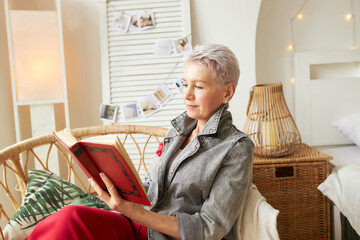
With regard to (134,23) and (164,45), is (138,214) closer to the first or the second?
(164,45)

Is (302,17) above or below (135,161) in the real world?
above

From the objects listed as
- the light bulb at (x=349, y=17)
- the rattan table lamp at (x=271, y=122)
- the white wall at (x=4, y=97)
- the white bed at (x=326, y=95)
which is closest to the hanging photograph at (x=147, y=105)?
the rattan table lamp at (x=271, y=122)

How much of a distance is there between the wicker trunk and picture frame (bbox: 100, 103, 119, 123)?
0.94 metres

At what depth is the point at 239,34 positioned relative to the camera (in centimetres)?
229

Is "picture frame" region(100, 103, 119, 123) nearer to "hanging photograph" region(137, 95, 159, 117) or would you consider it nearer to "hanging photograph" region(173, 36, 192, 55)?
"hanging photograph" region(137, 95, 159, 117)

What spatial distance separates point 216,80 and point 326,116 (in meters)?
1.39

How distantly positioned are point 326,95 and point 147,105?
119 centimetres

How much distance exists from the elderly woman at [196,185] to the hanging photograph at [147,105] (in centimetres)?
86

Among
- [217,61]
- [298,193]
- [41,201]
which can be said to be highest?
[217,61]

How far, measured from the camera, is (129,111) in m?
2.31

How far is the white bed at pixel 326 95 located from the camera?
2383 millimetres

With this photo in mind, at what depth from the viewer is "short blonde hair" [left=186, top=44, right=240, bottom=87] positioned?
1313 millimetres

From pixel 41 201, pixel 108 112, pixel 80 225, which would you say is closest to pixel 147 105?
pixel 108 112

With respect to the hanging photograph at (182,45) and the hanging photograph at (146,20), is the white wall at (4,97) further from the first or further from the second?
the hanging photograph at (182,45)
